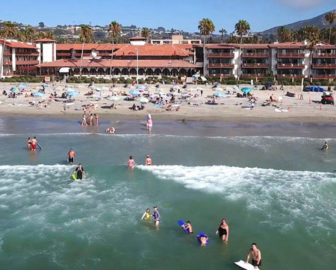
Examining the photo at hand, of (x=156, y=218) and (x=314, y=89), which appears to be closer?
(x=156, y=218)

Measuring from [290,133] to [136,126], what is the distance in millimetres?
15691

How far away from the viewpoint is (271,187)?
26250mm

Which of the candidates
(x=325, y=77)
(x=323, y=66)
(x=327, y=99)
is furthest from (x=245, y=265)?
(x=323, y=66)

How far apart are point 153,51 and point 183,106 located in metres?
34.5

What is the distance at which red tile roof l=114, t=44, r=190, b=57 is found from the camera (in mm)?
86081

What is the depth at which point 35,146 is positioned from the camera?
34.2 meters

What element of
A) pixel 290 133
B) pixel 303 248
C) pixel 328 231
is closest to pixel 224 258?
pixel 303 248

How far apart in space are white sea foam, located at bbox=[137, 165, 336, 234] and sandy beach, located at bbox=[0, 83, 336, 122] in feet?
67.3

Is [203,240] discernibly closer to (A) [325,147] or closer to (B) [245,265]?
(B) [245,265]

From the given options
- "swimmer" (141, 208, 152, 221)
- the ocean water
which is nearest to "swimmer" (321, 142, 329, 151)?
the ocean water

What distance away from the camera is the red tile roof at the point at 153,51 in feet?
282

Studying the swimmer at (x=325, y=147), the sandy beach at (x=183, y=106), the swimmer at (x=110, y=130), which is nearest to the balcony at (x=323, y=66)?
the sandy beach at (x=183, y=106)

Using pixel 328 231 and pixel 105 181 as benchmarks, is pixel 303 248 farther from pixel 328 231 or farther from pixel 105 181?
pixel 105 181

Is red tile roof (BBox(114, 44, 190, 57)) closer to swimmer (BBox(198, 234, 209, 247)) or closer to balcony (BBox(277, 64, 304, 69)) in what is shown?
balcony (BBox(277, 64, 304, 69))
